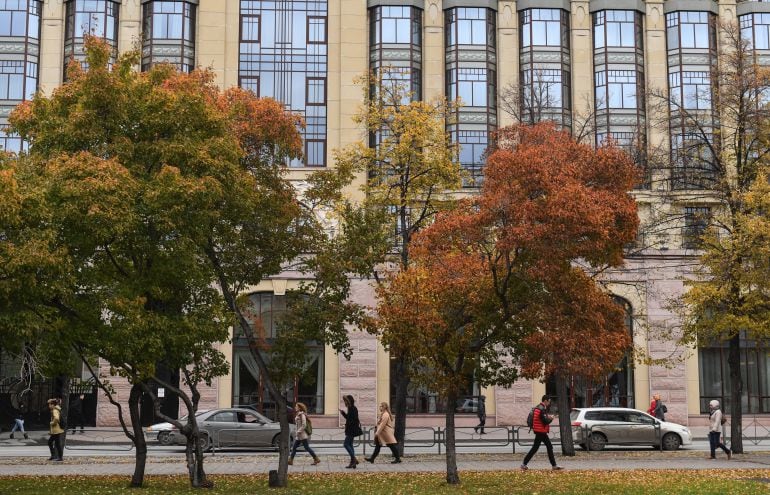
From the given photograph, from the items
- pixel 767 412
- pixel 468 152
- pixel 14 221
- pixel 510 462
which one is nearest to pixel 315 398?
pixel 468 152

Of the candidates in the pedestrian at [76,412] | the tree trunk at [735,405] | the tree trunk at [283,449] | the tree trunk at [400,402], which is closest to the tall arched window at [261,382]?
the pedestrian at [76,412]

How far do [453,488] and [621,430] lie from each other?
1389cm

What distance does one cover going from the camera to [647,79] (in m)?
43.0

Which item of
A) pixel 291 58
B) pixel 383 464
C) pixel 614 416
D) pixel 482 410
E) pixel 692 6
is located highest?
pixel 692 6

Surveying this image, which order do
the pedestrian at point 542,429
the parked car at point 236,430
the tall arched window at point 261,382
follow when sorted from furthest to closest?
1. the tall arched window at point 261,382
2. the parked car at point 236,430
3. the pedestrian at point 542,429

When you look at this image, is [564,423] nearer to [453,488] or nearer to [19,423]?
[453,488]

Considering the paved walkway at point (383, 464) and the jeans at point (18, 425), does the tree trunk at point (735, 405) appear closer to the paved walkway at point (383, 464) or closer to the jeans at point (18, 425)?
the paved walkway at point (383, 464)

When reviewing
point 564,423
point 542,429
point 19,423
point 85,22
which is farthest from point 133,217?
point 85,22

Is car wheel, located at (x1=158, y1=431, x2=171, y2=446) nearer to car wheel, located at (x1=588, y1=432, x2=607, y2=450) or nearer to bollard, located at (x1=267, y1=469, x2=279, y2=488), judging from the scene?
bollard, located at (x1=267, y1=469, x2=279, y2=488)

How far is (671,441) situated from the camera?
30203mm

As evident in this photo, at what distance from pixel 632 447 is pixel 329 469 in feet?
42.6

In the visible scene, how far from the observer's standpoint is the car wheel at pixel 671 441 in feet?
98.7

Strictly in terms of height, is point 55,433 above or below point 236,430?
above

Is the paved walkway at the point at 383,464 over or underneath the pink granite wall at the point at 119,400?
underneath
